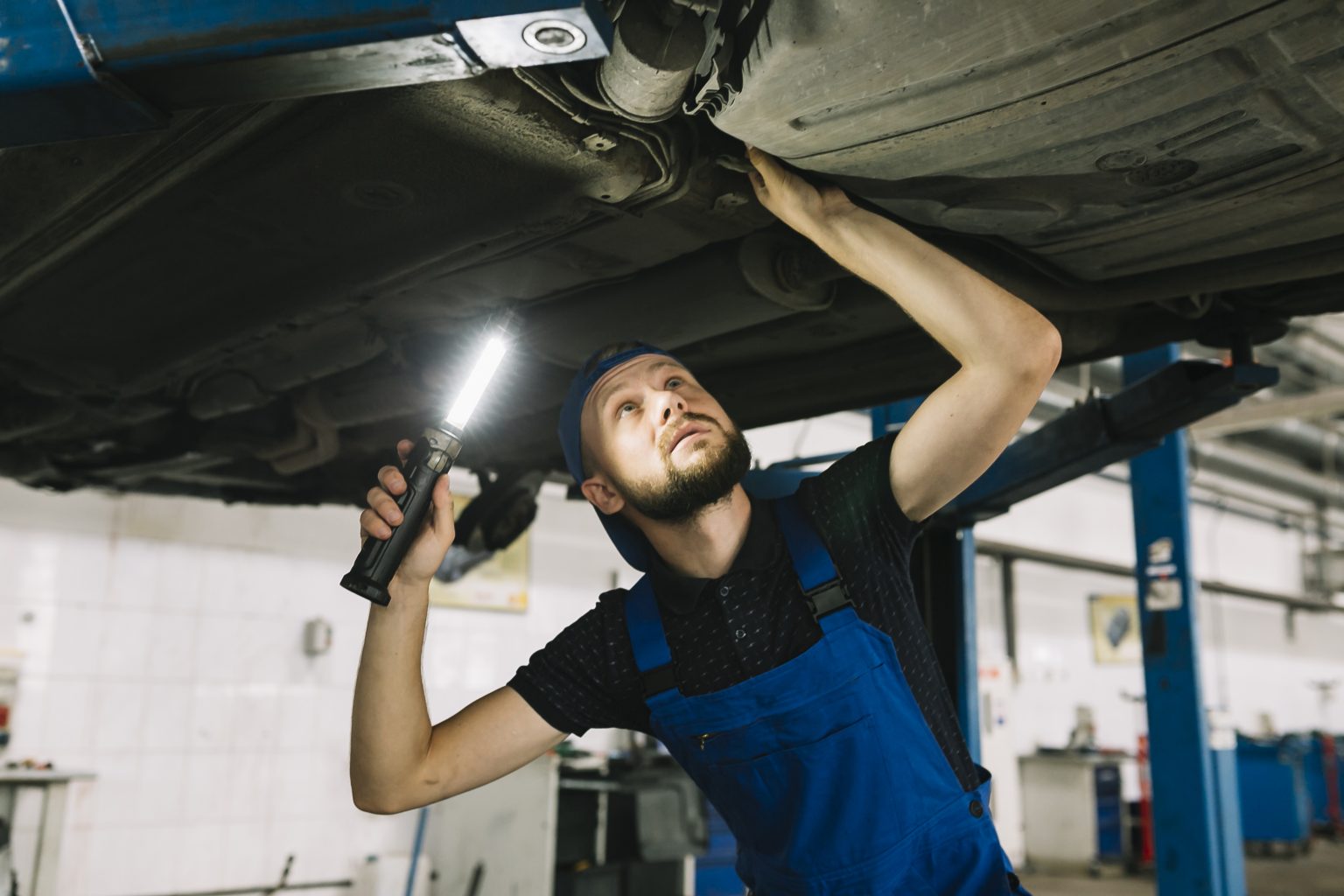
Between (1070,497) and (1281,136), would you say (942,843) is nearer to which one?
(1281,136)

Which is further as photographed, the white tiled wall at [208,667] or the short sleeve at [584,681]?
the white tiled wall at [208,667]

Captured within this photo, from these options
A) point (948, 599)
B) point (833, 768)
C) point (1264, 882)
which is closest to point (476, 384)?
point (833, 768)

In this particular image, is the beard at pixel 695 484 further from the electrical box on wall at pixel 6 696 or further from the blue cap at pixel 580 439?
the electrical box on wall at pixel 6 696

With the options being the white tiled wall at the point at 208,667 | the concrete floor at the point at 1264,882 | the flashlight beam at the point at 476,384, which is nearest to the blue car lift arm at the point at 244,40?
the flashlight beam at the point at 476,384

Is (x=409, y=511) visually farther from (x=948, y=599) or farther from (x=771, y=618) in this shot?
(x=948, y=599)

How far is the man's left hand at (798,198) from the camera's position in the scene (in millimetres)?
1199

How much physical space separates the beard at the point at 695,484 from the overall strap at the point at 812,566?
0.31ft

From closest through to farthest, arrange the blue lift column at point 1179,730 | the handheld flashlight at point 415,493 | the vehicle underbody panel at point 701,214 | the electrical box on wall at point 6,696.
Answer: the vehicle underbody panel at point 701,214, the handheld flashlight at point 415,493, the blue lift column at point 1179,730, the electrical box on wall at point 6,696

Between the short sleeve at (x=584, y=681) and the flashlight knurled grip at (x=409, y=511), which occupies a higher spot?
the flashlight knurled grip at (x=409, y=511)

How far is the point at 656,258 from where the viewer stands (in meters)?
1.59

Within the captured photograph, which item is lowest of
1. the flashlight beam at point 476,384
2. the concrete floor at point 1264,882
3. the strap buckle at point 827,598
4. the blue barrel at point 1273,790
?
the concrete floor at point 1264,882

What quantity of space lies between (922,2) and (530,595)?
18.9 feet

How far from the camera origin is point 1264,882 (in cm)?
708

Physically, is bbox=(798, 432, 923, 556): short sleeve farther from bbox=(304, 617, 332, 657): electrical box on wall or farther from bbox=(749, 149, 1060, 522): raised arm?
bbox=(304, 617, 332, 657): electrical box on wall
